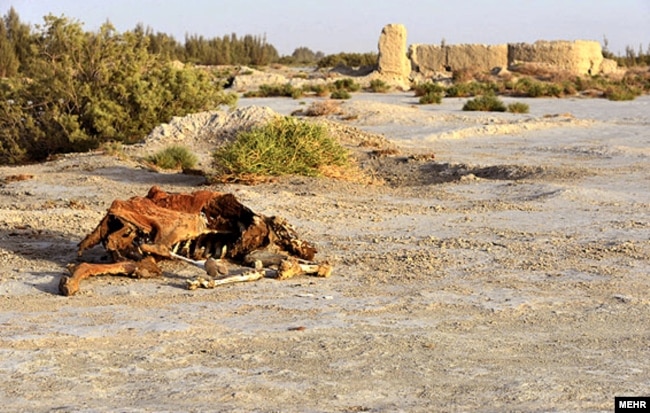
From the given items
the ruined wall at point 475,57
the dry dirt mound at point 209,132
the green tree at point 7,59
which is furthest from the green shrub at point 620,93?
the green tree at point 7,59

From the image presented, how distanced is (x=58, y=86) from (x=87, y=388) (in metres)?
13.1

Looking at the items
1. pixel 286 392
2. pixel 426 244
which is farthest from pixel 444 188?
pixel 286 392

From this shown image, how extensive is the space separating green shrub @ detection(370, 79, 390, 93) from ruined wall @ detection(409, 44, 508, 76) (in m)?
7.80

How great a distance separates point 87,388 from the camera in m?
4.18

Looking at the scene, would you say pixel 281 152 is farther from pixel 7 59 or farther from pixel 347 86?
pixel 7 59

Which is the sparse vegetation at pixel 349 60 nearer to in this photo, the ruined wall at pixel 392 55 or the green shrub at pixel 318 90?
the ruined wall at pixel 392 55

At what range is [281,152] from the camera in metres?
12.0

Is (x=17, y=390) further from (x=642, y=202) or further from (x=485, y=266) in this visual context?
(x=642, y=202)

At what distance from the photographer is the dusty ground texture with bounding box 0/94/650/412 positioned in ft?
13.6

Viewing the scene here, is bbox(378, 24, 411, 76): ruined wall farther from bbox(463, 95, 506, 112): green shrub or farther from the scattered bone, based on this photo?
the scattered bone

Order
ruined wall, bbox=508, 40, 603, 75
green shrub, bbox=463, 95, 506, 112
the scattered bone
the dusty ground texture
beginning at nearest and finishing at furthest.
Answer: the dusty ground texture
the scattered bone
green shrub, bbox=463, 95, 506, 112
ruined wall, bbox=508, 40, 603, 75

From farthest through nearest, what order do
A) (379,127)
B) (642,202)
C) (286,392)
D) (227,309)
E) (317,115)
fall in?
(317,115), (379,127), (642,202), (227,309), (286,392)

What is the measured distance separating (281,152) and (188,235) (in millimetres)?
5299

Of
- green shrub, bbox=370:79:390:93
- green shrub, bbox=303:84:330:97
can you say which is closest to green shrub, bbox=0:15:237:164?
green shrub, bbox=303:84:330:97
